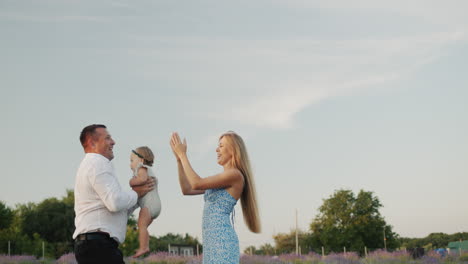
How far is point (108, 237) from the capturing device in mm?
4305

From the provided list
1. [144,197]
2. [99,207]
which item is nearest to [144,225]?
[144,197]

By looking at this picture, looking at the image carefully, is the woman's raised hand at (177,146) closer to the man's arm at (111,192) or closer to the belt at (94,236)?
the man's arm at (111,192)

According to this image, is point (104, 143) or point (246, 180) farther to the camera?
point (246, 180)

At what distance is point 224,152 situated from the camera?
15.9 ft

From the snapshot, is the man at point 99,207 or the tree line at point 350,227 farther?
the tree line at point 350,227

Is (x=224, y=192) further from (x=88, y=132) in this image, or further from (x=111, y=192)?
(x=88, y=132)

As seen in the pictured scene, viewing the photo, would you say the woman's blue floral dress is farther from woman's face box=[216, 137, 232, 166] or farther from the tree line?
the tree line

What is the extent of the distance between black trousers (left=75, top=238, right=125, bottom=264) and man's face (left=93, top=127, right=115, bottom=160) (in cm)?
71

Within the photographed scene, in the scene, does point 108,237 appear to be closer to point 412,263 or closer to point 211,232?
point 211,232

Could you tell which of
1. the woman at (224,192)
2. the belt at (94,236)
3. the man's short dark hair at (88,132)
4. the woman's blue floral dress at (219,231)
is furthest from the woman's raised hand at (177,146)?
the belt at (94,236)

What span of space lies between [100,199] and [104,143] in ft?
1.52

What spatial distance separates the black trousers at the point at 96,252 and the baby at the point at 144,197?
40 cm

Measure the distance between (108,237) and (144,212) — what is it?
52 centimetres

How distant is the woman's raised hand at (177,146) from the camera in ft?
15.2
